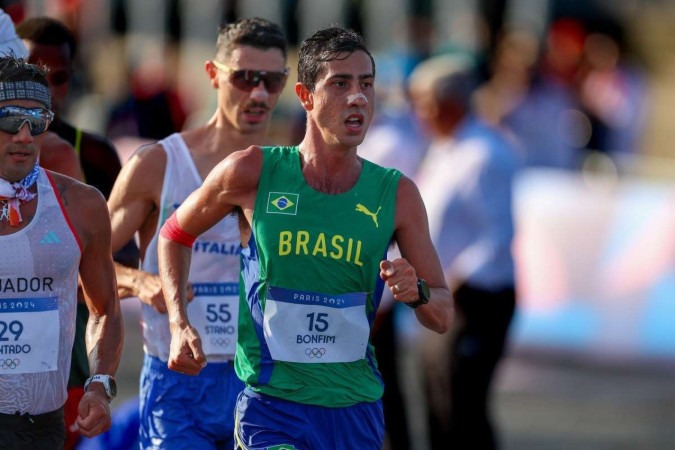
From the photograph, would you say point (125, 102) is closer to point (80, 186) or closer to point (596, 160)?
point (596, 160)

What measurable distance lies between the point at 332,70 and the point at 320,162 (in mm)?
335

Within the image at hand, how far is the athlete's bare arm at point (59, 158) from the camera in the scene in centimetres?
629

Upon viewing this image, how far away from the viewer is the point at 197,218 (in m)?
5.60

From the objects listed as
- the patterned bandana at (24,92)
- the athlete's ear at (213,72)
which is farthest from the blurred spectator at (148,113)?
the patterned bandana at (24,92)

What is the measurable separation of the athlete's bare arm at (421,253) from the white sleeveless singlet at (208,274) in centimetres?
116

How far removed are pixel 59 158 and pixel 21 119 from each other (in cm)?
117

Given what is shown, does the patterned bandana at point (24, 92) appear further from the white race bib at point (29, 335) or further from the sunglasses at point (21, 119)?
the white race bib at point (29, 335)

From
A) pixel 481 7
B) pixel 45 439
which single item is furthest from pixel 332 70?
pixel 481 7

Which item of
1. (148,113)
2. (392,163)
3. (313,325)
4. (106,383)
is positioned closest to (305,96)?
(313,325)

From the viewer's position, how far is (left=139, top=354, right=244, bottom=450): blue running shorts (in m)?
6.33

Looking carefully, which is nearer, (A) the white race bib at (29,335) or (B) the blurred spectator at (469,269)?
(A) the white race bib at (29,335)

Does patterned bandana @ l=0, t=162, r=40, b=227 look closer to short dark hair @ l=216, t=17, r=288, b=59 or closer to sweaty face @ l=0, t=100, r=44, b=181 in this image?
sweaty face @ l=0, t=100, r=44, b=181

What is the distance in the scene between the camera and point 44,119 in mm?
5234

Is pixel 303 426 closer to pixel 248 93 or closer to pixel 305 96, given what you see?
pixel 305 96
